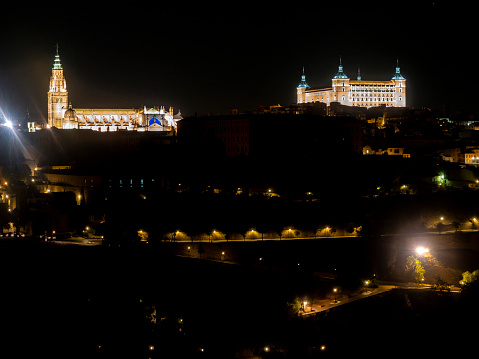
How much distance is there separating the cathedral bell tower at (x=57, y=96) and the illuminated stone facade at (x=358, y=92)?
18.2 m

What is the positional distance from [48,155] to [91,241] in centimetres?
1449

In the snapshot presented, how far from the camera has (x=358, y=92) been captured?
52.1 m

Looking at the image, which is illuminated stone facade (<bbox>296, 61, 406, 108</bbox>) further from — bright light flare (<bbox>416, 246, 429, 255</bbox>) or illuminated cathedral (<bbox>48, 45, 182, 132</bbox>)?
bright light flare (<bbox>416, 246, 429, 255</bbox>)

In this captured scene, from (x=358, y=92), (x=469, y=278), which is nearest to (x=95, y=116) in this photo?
(x=358, y=92)

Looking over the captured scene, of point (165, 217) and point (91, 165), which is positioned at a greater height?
point (91, 165)

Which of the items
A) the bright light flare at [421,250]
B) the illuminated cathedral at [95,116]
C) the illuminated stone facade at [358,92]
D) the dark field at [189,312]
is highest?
the illuminated stone facade at [358,92]

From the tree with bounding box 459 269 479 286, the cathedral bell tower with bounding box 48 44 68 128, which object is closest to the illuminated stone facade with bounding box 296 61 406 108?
the cathedral bell tower with bounding box 48 44 68 128

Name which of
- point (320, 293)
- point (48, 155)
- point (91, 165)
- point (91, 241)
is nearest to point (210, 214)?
point (91, 241)

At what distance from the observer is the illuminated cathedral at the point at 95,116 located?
40875 millimetres

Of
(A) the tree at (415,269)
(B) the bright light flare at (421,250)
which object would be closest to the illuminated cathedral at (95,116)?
(B) the bright light flare at (421,250)

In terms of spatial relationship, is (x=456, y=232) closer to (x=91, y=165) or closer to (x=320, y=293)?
(x=320, y=293)

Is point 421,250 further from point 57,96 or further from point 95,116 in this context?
point 57,96

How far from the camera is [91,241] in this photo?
17828 mm

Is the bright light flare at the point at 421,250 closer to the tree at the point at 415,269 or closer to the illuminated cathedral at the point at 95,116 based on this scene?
the tree at the point at 415,269
